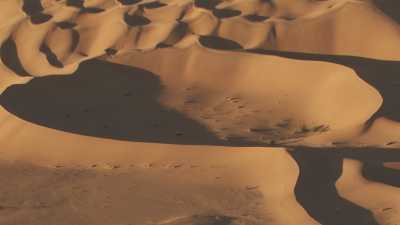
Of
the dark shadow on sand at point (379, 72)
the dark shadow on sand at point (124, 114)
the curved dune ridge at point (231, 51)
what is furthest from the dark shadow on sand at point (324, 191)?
the dark shadow on sand at point (379, 72)

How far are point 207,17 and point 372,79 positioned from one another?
9.11 ft

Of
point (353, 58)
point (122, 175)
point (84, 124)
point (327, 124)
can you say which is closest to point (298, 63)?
point (353, 58)

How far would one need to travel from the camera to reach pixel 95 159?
23.6ft

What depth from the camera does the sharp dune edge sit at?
Answer: 5.86 meters

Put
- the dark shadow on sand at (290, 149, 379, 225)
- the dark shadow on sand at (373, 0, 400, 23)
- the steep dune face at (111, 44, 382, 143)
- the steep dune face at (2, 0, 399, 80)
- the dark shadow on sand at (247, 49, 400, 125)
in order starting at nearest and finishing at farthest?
1. the dark shadow on sand at (290, 149, 379, 225)
2. the dark shadow on sand at (247, 49, 400, 125)
3. the steep dune face at (111, 44, 382, 143)
4. the steep dune face at (2, 0, 399, 80)
5. the dark shadow on sand at (373, 0, 400, 23)

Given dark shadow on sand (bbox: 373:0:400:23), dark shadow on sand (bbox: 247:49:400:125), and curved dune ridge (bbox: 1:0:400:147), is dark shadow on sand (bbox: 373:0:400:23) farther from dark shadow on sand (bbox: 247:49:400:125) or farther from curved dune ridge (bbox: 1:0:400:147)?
dark shadow on sand (bbox: 247:49:400:125)

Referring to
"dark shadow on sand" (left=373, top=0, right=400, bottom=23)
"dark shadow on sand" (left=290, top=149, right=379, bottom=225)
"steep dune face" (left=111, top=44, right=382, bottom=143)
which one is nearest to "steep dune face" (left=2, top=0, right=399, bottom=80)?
"dark shadow on sand" (left=373, top=0, right=400, bottom=23)

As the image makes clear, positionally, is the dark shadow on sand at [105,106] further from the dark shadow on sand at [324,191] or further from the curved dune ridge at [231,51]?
the dark shadow on sand at [324,191]

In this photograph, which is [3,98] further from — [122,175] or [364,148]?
[364,148]

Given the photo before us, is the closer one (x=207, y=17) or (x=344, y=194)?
(x=344, y=194)

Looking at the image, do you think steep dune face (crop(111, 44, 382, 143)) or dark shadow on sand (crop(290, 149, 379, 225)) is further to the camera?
steep dune face (crop(111, 44, 382, 143))

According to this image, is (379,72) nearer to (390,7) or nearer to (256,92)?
(256,92)

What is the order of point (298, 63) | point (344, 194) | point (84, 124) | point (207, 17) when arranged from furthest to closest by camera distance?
point (207, 17) → point (298, 63) → point (84, 124) → point (344, 194)

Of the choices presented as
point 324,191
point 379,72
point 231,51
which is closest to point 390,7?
point 379,72
